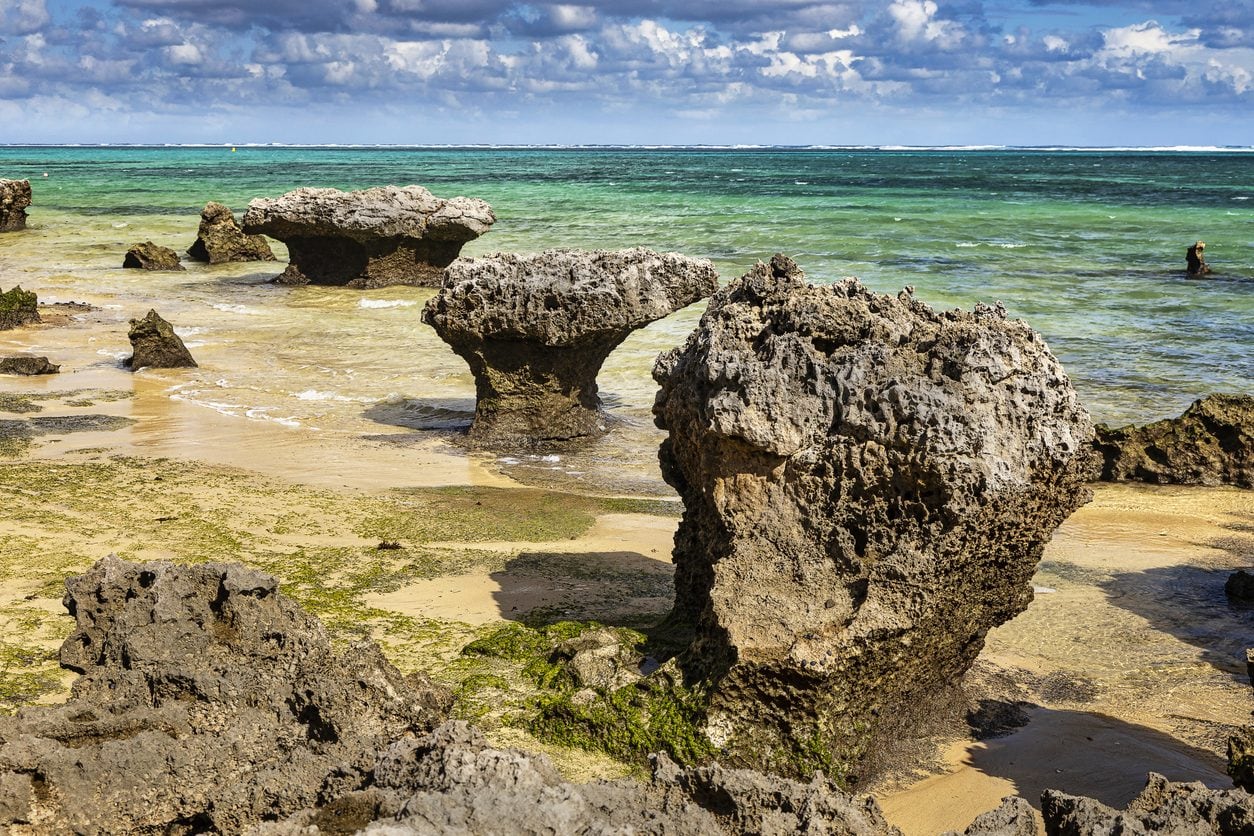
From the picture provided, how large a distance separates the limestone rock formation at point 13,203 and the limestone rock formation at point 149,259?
8.17 m

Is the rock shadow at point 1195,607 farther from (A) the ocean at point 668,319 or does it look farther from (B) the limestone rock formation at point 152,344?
(B) the limestone rock formation at point 152,344

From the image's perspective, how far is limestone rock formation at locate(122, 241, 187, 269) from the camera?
22844 millimetres

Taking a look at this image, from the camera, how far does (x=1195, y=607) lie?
255 inches

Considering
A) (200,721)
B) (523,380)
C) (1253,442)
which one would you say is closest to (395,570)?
(200,721)

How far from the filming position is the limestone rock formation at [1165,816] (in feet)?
10.5

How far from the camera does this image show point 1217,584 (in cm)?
690

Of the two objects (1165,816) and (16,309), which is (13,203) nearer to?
(16,309)

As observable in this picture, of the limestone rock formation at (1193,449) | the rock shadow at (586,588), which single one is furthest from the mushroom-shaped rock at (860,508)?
the limestone rock formation at (1193,449)

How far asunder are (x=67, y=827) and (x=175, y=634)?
1152mm

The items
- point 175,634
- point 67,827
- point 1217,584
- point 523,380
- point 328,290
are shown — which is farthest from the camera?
point 328,290

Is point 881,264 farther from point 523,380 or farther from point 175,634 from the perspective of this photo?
point 175,634

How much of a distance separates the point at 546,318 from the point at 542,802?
7062 millimetres

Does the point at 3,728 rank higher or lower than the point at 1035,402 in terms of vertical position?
lower

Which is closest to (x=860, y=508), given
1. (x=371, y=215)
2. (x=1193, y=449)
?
A: (x=1193, y=449)
